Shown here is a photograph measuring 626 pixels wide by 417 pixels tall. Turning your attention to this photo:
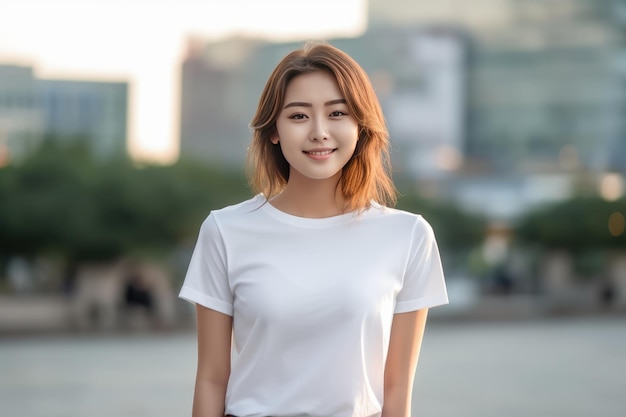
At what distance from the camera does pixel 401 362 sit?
7.93 feet

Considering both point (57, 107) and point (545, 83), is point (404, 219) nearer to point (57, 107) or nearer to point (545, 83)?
point (545, 83)

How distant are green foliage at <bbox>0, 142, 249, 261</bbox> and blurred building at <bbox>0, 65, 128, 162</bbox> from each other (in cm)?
8383

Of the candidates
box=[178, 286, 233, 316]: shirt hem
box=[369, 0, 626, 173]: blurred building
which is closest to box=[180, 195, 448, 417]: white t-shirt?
box=[178, 286, 233, 316]: shirt hem

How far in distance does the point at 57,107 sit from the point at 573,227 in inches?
3196

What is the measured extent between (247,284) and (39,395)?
12.4 m

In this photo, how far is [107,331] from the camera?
1042 inches

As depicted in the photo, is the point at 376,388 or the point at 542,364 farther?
the point at 542,364

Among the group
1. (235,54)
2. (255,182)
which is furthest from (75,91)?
(255,182)

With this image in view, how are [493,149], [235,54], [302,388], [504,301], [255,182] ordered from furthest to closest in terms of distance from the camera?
[235,54] → [493,149] → [504,301] → [255,182] → [302,388]

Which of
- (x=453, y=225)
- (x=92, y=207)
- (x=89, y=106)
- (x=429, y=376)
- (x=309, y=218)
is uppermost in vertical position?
(x=309, y=218)

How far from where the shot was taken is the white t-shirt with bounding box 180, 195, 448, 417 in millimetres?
2332

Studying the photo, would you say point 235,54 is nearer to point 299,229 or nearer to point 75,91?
point 75,91

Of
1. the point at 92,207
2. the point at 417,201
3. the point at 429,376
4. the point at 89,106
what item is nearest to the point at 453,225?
the point at 417,201

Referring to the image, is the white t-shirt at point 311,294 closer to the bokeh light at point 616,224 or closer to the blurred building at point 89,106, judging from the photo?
the bokeh light at point 616,224
